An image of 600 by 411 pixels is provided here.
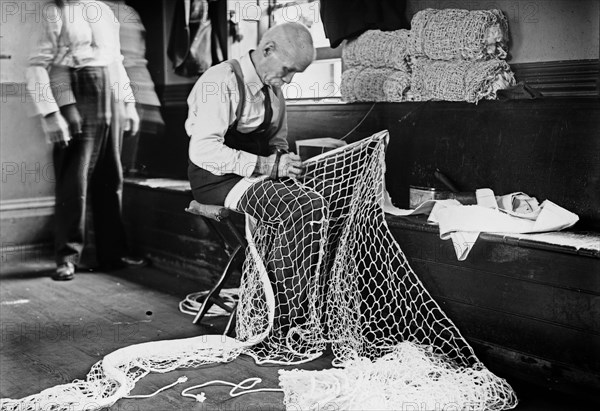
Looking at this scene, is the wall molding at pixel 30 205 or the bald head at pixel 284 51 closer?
the bald head at pixel 284 51

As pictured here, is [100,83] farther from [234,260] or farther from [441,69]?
[441,69]

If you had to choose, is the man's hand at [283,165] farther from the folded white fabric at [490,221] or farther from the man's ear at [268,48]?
the folded white fabric at [490,221]

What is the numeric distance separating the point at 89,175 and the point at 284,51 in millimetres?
2312

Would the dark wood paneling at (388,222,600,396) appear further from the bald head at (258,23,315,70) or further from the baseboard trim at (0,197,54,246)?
the baseboard trim at (0,197,54,246)

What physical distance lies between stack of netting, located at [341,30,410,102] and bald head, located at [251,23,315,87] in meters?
0.62

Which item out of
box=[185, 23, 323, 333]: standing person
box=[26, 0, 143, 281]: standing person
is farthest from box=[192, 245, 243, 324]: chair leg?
box=[26, 0, 143, 281]: standing person

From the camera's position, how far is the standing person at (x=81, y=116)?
5.24 m

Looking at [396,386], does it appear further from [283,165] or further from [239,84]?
[239,84]

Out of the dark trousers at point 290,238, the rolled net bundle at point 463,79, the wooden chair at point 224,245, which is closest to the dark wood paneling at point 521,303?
the dark trousers at point 290,238

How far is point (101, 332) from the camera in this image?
394cm

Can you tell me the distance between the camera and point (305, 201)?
3574 mm

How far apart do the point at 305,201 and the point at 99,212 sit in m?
2.51

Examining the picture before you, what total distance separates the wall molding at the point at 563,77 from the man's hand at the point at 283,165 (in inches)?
44.4

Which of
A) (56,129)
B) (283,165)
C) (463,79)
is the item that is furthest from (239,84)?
(56,129)
